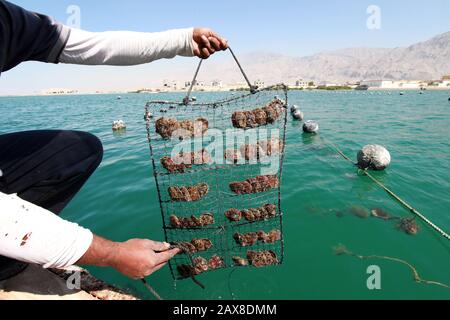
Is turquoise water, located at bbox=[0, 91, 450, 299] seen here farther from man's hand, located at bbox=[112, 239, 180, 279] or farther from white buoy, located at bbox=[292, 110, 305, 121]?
white buoy, located at bbox=[292, 110, 305, 121]

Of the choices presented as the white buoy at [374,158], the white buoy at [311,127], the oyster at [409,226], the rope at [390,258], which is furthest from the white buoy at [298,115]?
the rope at [390,258]

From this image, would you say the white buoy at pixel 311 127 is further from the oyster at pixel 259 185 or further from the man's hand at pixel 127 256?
the man's hand at pixel 127 256

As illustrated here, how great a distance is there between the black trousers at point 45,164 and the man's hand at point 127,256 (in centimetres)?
157

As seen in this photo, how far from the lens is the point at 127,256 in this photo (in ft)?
9.41

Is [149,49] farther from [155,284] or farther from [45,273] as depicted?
[155,284]

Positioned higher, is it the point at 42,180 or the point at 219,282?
the point at 42,180

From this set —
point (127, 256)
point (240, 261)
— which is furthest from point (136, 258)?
point (240, 261)

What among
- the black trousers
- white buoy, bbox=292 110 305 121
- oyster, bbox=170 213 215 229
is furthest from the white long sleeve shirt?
white buoy, bbox=292 110 305 121

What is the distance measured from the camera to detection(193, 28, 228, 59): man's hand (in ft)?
14.0

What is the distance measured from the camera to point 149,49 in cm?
407

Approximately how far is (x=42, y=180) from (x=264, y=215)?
4.64 metres

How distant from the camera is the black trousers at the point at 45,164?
350 cm

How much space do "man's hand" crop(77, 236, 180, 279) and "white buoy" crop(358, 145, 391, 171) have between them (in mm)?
12804

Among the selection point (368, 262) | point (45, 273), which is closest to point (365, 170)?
point (368, 262)
